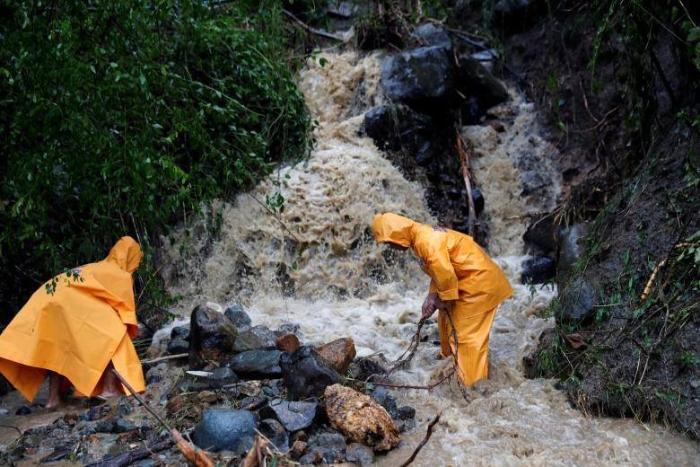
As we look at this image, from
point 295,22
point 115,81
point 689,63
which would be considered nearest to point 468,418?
point 115,81

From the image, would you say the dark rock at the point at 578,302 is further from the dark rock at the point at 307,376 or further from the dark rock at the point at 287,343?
the dark rock at the point at 287,343

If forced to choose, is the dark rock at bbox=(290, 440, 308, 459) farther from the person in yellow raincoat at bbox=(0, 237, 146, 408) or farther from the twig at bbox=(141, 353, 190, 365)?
the twig at bbox=(141, 353, 190, 365)

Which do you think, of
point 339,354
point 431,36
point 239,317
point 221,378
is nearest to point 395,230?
point 339,354

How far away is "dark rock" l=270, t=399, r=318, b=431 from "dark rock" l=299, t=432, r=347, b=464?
0.12m

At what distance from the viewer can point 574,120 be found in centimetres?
948

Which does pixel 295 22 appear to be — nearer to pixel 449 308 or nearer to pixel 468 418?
pixel 449 308

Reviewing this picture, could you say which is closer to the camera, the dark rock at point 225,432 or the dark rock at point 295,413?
the dark rock at point 225,432

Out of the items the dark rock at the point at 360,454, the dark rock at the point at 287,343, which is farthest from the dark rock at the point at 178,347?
the dark rock at the point at 360,454

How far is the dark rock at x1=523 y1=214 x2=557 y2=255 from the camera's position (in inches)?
310

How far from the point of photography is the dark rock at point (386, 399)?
4.51 m

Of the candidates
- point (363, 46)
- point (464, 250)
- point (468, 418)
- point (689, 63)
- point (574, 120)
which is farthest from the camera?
point (363, 46)

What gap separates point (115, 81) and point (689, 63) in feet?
16.1

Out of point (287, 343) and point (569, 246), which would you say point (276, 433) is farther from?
point (569, 246)

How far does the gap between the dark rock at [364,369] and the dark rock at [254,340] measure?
33.3 inches
